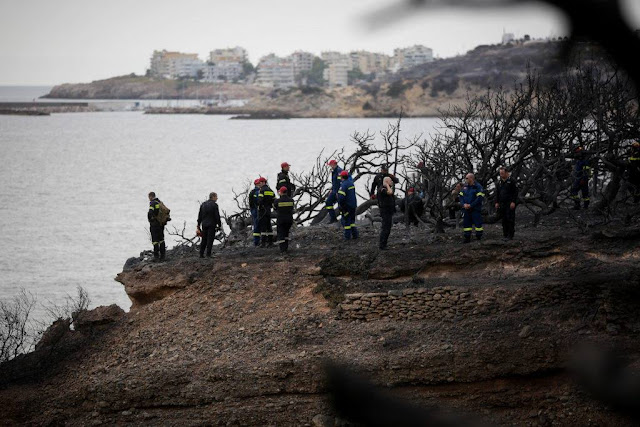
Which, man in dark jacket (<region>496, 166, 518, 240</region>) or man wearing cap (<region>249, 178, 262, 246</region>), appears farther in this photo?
man wearing cap (<region>249, 178, 262, 246</region>)

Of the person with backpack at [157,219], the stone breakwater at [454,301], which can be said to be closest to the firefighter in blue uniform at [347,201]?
the stone breakwater at [454,301]

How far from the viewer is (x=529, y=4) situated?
2430 mm

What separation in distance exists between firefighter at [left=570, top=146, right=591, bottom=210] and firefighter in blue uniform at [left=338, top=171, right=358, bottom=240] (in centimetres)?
773

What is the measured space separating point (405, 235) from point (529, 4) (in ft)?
74.9

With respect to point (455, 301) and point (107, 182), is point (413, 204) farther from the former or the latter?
point (107, 182)

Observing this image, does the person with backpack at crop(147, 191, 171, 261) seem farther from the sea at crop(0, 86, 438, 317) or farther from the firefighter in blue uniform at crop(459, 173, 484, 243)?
the sea at crop(0, 86, 438, 317)

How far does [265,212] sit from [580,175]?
1032 cm

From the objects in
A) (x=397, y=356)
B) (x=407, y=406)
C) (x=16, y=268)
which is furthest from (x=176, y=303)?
(x=16, y=268)

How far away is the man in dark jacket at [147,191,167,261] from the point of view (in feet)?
73.3

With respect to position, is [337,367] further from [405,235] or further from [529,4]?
[405,235]

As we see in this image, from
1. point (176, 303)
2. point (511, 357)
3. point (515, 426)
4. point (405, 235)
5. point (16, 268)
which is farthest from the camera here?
point (16, 268)

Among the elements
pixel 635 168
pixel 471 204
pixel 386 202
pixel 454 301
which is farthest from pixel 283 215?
pixel 635 168

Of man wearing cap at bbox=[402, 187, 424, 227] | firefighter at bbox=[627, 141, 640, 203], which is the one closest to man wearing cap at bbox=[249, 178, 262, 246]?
man wearing cap at bbox=[402, 187, 424, 227]

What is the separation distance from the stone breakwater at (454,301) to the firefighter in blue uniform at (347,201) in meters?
4.18
